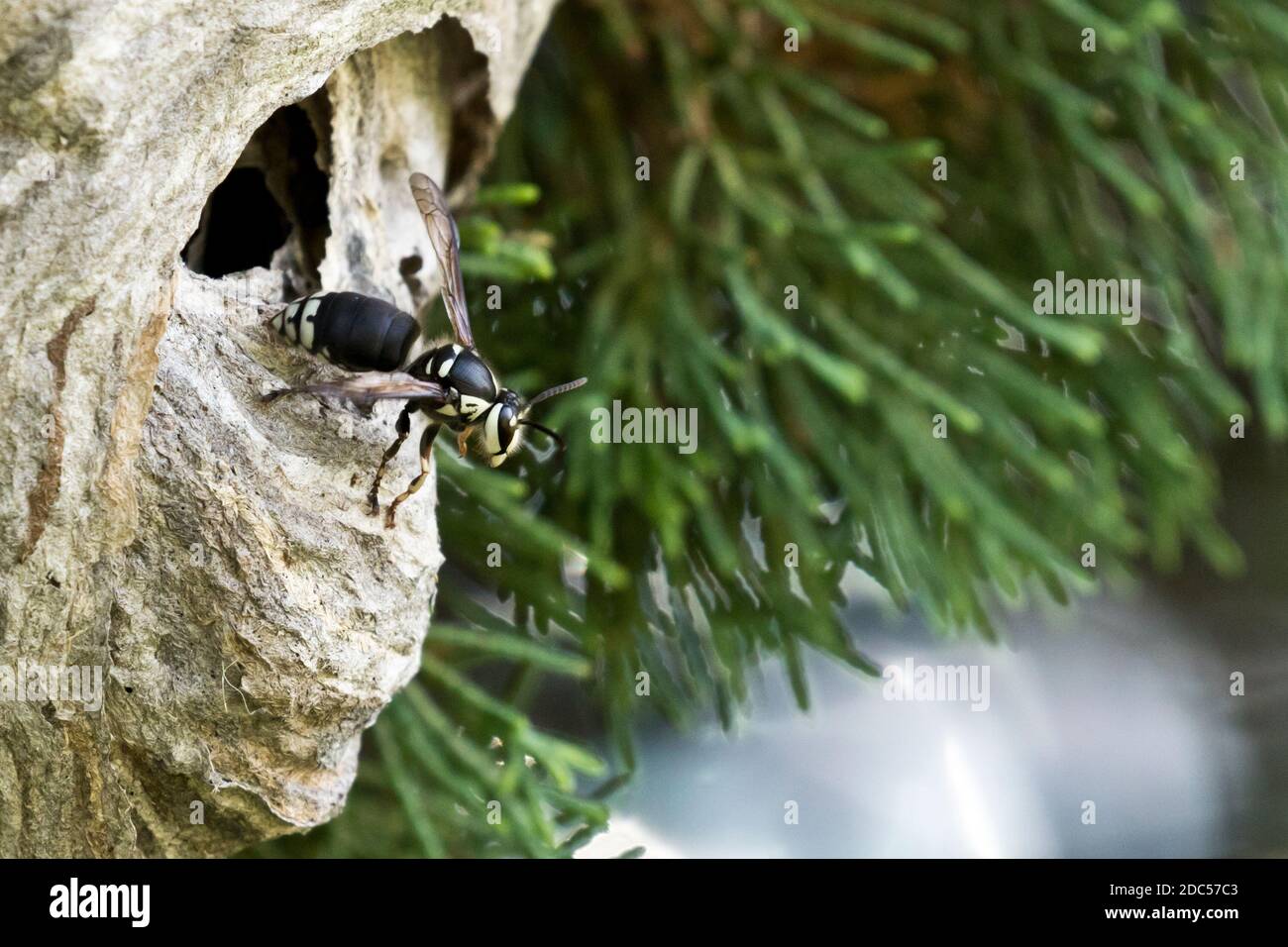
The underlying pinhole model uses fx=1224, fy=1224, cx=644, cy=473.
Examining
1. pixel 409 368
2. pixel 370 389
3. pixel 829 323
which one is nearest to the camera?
pixel 370 389

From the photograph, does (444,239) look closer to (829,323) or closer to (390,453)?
(390,453)

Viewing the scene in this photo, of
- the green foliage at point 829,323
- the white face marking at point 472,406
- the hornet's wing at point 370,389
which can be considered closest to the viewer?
the hornet's wing at point 370,389

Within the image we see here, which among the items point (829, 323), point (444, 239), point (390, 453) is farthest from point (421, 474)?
Result: point (829, 323)

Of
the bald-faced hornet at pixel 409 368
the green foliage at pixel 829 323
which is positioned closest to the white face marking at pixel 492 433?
the bald-faced hornet at pixel 409 368

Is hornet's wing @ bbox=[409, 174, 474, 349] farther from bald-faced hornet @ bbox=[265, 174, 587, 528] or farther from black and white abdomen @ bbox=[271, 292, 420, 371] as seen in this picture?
black and white abdomen @ bbox=[271, 292, 420, 371]

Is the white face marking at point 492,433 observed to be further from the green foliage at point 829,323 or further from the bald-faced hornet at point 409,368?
the green foliage at point 829,323

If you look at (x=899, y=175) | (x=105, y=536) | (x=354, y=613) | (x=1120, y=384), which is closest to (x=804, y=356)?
(x=899, y=175)

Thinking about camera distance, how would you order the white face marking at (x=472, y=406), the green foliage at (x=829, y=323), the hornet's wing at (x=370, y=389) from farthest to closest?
1. the green foliage at (x=829, y=323)
2. the white face marking at (x=472, y=406)
3. the hornet's wing at (x=370, y=389)
